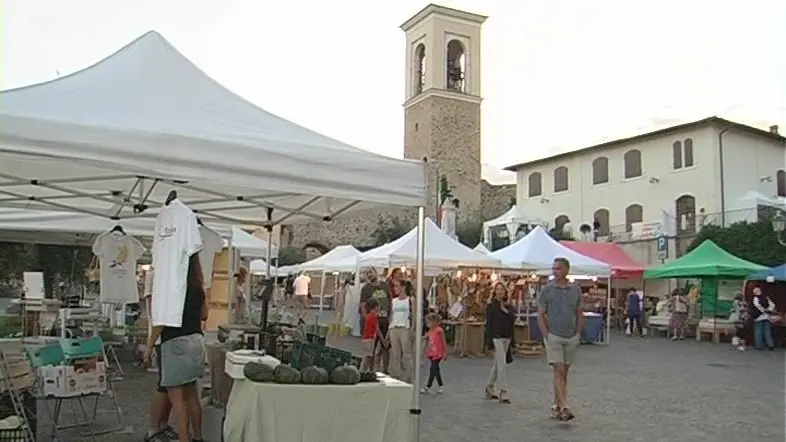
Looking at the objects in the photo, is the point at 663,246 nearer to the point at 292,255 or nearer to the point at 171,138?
the point at 292,255

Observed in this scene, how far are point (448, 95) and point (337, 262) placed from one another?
1209 inches

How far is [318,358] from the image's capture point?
5258 millimetres

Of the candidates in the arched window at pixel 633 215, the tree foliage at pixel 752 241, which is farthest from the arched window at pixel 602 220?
the tree foliage at pixel 752 241

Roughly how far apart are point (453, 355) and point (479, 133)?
38.7 meters

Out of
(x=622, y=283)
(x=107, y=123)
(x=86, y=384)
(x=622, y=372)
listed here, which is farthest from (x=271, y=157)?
(x=622, y=283)

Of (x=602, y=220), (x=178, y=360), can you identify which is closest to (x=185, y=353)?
(x=178, y=360)

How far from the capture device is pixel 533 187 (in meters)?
43.7

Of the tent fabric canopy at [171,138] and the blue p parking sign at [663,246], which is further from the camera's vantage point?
the blue p parking sign at [663,246]

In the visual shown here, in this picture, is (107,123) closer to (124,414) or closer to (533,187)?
(124,414)

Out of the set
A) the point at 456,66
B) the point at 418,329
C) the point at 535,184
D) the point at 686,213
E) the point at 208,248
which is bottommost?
the point at 418,329

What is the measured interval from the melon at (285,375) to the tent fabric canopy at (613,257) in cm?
2285

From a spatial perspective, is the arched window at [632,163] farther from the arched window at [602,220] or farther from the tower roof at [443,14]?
the tower roof at [443,14]

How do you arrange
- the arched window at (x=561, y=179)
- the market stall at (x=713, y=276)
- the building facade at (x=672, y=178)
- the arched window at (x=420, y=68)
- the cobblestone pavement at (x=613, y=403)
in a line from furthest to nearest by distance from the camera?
the arched window at (x=420, y=68) → the arched window at (x=561, y=179) → the building facade at (x=672, y=178) → the market stall at (x=713, y=276) → the cobblestone pavement at (x=613, y=403)

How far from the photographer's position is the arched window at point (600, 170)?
38.7 meters
